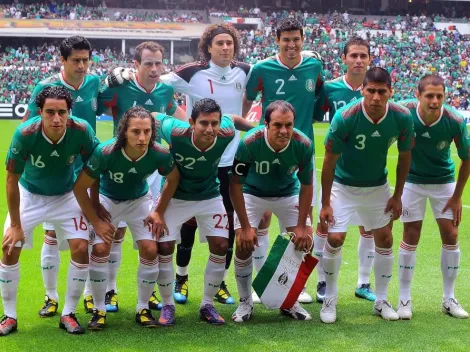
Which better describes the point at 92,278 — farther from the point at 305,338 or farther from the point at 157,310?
the point at 305,338

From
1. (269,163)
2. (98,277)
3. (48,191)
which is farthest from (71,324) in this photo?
(269,163)

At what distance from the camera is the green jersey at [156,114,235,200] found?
18.8ft

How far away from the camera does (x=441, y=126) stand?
597cm

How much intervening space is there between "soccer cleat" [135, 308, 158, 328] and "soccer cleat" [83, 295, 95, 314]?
0.50 m

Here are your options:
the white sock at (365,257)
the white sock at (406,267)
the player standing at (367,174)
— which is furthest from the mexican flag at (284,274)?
the white sock at (365,257)

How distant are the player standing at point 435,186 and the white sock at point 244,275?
4.18 ft

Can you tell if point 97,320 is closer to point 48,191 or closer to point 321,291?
point 48,191

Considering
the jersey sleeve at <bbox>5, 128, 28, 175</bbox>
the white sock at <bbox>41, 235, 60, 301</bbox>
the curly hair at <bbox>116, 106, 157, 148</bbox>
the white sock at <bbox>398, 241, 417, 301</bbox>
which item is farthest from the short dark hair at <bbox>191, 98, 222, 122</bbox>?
the white sock at <bbox>398, 241, 417, 301</bbox>

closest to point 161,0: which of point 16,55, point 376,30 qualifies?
point 16,55

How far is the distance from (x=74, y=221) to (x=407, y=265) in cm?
280

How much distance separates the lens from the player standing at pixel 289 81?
6480 millimetres

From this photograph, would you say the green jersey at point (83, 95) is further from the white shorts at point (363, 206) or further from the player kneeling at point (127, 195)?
the white shorts at point (363, 206)

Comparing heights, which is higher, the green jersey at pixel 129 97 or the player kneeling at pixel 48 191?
the green jersey at pixel 129 97

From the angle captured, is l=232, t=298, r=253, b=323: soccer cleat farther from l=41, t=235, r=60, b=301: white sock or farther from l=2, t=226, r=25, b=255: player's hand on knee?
l=2, t=226, r=25, b=255: player's hand on knee
